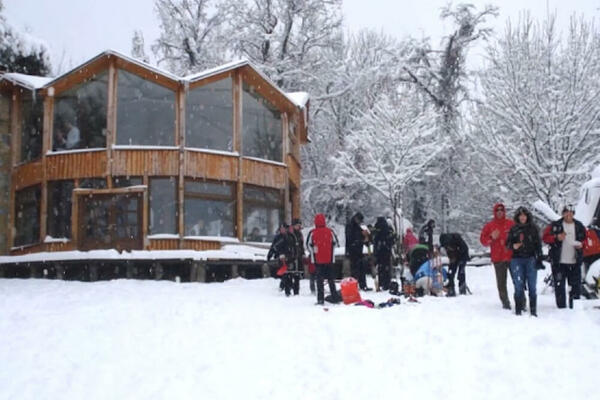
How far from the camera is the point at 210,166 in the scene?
21375 mm

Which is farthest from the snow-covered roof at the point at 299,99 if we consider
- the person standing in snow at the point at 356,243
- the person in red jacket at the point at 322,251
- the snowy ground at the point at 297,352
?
the snowy ground at the point at 297,352

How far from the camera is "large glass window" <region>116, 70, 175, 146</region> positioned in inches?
835

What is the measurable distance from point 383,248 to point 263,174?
846cm

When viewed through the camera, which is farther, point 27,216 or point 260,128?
point 260,128

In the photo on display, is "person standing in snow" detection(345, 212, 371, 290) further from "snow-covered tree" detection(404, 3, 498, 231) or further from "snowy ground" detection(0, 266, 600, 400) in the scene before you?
"snow-covered tree" detection(404, 3, 498, 231)

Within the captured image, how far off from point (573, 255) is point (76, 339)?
25.0ft

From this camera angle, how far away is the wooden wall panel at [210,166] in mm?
21109

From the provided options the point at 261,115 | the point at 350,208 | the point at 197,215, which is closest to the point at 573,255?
the point at 197,215

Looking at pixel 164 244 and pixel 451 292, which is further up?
pixel 164 244

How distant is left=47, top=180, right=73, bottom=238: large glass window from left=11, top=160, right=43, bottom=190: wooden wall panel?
0.70 metres

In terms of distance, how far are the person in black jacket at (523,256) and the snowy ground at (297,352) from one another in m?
0.41

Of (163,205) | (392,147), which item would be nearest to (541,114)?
(392,147)

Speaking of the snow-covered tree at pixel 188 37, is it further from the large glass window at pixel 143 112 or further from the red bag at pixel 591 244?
the red bag at pixel 591 244

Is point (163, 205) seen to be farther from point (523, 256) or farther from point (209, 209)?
point (523, 256)
